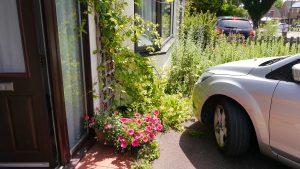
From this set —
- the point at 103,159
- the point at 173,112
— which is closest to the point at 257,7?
the point at 173,112

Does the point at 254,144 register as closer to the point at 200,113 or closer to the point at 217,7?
the point at 200,113

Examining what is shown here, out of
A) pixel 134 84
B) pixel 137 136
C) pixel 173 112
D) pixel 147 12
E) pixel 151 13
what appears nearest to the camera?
pixel 137 136

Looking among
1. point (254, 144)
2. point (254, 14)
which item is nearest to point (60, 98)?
point (254, 144)

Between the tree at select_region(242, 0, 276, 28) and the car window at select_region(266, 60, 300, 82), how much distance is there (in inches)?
1228

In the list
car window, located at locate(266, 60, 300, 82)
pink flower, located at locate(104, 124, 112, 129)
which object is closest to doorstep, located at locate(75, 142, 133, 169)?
pink flower, located at locate(104, 124, 112, 129)

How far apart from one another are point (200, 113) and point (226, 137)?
61 cm

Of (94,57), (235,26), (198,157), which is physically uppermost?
(235,26)

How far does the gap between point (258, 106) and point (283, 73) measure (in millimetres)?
401

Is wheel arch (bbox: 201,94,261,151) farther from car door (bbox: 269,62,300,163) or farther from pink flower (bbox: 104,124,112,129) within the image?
pink flower (bbox: 104,124,112,129)

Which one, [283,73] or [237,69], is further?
[237,69]

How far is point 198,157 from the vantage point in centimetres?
344

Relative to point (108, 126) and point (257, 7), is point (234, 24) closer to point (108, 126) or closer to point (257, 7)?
point (108, 126)

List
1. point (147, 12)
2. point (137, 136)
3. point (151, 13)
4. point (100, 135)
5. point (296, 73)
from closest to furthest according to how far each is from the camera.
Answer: point (296, 73), point (137, 136), point (100, 135), point (147, 12), point (151, 13)

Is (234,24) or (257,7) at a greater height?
(257,7)
